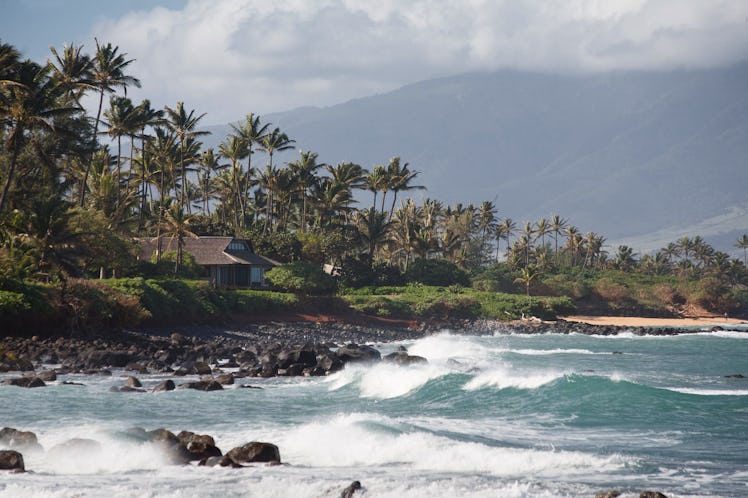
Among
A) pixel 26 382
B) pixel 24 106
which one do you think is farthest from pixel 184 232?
pixel 26 382

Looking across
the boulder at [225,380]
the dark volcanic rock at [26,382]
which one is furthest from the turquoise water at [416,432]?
the boulder at [225,380]

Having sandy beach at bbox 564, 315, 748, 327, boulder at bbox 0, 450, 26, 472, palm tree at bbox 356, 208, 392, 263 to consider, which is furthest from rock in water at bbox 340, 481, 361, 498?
sandy beach at bbox 564, 315, 748, 327

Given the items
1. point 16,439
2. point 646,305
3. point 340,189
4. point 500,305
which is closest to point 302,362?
point 16,439

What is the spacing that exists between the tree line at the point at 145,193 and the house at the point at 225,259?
1265 mm

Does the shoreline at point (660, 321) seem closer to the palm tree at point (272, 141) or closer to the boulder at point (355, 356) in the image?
the palm tree at point (272, 141)

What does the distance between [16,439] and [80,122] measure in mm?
40657

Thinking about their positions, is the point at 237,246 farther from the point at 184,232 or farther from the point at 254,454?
the point at 254,454

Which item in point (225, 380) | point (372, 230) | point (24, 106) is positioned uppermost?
point (24, 106)

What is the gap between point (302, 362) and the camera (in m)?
30.4

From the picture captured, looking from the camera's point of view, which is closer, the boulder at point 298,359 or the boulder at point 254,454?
the boulder at point 254,454

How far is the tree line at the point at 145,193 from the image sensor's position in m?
40.0

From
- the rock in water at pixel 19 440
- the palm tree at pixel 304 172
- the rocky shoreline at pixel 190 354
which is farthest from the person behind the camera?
the palm tree at pixel 304 172

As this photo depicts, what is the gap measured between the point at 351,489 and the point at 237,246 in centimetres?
5174

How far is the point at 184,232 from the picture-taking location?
2158 inches
